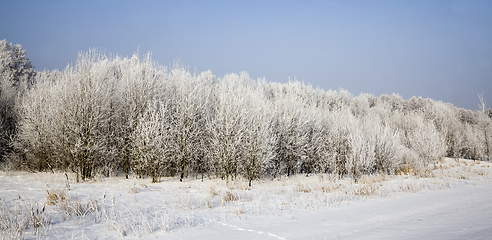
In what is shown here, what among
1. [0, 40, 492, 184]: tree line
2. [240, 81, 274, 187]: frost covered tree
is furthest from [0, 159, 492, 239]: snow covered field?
[240, 81, 274, 187]: frost covered tree

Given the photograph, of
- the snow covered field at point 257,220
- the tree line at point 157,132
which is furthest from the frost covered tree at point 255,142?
the snow covered field at point 257,220

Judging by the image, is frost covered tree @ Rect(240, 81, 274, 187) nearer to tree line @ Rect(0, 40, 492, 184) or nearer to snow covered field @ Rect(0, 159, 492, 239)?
tree line @ Rect(0, 40, 492, 184)

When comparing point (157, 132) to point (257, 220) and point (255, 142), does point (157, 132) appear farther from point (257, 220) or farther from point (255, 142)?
point (257, 220)

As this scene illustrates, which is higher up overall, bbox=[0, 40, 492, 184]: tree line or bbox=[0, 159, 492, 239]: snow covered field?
bbox=[0, 40, 492, 184]: tree line

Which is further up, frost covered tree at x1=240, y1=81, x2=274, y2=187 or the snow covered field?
frost covered tree at x1=240, y1=81, x2=274, y2=187

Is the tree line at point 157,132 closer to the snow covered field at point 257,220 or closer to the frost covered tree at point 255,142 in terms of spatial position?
the frost covered tree at point 255,142

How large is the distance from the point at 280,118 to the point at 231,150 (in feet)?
24.5

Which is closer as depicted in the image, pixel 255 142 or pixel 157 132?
pixel 157 132

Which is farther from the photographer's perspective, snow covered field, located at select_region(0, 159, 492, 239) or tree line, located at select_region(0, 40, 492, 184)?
tree line, located at select_region(0, 40, 492, 184)

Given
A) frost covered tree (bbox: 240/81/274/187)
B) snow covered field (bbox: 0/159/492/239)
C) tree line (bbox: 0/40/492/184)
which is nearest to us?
snow covered field (bbox: 0/159/492/239)

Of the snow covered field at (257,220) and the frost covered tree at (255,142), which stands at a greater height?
the frost covered tree at (255,142)

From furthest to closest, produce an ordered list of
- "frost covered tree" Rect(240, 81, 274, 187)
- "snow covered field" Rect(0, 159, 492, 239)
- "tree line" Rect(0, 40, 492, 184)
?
"frost covered tree" Rect(240, 81, 274, 187), "tree line" Rect(0, 40, 492, 184), "snow covered field" Rect(0, 159, 492, 239)

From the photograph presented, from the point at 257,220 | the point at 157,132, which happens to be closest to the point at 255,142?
the point at 157,132

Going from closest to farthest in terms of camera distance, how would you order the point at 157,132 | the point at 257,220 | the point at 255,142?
1. the point at 257,220
2. the point at 157,132
3. the point at 255,142
